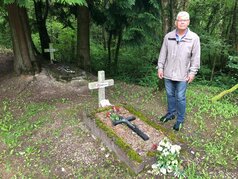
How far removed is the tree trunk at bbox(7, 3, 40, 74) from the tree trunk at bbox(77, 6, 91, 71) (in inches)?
60.9

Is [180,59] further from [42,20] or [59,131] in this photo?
[42,20]

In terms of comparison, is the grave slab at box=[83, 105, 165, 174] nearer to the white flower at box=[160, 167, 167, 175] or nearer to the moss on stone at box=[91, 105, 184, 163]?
the moss on stone at box=[91, 105, 184, 163]

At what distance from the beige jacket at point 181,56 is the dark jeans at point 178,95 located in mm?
128

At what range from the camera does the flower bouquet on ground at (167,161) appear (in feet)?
10.9

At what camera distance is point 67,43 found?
1143cm

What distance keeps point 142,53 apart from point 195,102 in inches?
218

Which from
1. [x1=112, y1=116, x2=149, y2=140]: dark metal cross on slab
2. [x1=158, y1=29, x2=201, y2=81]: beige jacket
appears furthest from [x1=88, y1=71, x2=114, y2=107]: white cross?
[x1=158, y1=29, x2=201, y2=81]: beige jacket

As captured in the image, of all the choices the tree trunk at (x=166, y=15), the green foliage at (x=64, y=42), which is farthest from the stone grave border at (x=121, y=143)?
the green foliage at (x=64, y=42)

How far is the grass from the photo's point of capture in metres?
3.60

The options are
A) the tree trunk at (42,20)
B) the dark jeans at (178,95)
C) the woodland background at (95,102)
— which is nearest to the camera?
the woodland background at (95,102)

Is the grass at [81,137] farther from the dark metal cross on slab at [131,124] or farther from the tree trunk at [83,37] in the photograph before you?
the tree trunk at [83,37]

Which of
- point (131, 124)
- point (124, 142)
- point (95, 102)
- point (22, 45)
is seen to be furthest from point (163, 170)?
point (22, 45)

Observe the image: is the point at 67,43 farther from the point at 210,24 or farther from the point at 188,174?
the point at 188,174

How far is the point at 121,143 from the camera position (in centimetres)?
363
